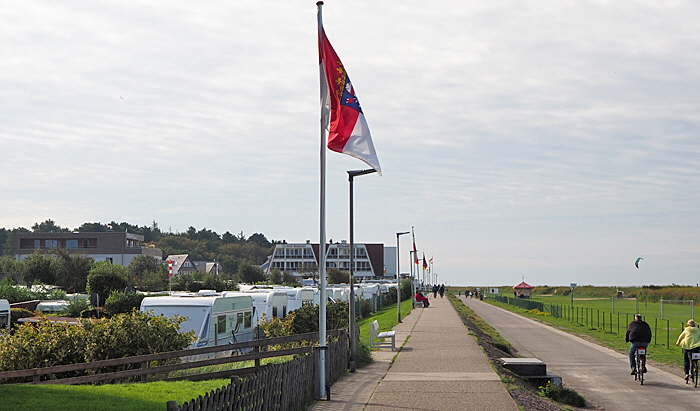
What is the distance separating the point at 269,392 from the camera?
1041 centimetres

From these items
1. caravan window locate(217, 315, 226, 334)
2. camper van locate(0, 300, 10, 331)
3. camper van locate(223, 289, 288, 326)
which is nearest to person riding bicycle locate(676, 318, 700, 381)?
caravan window locate(217, 315, 226, 334)

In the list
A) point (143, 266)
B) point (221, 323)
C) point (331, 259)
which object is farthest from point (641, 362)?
point (331, 259)

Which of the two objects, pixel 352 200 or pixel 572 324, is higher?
pixel 352 200

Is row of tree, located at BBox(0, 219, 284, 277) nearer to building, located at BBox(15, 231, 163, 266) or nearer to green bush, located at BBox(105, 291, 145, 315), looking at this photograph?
building, located at BBox(15, 231, 163, 266)

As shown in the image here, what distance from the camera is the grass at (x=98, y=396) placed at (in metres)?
11.3

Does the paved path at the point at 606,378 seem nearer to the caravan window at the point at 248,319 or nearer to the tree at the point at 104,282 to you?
the caravan window at the point at 248,319

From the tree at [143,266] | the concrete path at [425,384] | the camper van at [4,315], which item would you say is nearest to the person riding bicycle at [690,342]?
the concrete path at [425,384]

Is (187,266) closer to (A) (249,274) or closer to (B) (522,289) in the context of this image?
(A) (249,274)

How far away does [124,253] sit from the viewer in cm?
9362

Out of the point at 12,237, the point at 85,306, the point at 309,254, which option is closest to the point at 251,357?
the point at 85,306

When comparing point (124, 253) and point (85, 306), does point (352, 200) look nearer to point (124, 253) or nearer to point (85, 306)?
point (85, 306)

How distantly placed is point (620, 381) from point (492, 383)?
283 inches

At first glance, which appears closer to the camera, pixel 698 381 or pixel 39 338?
pixel 39 338

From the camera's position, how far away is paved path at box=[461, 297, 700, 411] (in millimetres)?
17031
